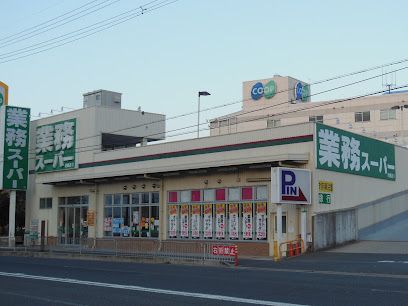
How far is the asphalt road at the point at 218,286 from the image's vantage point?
13000 millimetres

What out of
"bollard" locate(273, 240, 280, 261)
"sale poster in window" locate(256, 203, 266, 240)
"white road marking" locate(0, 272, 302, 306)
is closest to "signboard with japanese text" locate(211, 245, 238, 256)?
"bollard" locate(273, 240, 280, 261)

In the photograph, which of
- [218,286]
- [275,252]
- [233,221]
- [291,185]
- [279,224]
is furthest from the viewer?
[233,221]

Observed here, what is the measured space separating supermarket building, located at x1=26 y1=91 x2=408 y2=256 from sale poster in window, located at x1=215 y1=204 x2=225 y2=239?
54mm

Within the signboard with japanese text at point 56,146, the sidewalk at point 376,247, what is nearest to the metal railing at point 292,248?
the sidewalk at point 376,247

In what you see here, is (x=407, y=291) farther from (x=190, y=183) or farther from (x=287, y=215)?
(x=190, y=183)

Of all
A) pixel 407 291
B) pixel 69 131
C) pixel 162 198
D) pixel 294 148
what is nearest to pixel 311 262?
pixel 294 148

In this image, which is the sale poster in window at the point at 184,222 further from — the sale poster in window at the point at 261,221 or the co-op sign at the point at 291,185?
the co-op sign at the point at 291,185

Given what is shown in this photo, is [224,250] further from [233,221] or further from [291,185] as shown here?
[233,221]

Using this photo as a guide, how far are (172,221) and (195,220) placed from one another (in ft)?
6.03

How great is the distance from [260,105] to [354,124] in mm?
15846

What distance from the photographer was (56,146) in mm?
43781

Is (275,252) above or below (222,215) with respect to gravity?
below

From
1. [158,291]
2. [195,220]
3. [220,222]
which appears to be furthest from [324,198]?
[158,291]

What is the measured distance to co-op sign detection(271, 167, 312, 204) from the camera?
90.7 ft
